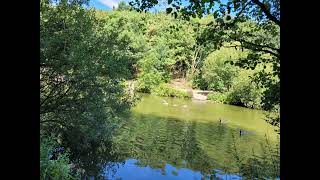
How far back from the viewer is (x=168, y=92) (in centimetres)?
3628

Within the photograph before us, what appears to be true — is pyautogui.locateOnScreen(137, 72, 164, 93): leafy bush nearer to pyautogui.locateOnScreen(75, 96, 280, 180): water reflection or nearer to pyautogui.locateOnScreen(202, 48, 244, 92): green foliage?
pyautogui.locateOnScreen(202, 48, 244, 92): green foliage

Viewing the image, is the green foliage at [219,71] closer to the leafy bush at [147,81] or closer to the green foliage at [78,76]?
the leafy bush at [147,81]

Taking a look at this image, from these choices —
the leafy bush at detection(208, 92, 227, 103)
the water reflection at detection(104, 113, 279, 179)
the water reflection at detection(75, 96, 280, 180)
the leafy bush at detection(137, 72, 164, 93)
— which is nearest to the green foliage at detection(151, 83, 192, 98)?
the leafy bush at detection(137, 72, 164, 93)

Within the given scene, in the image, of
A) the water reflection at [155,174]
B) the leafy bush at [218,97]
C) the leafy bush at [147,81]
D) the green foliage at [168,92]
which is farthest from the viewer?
the leafy bush at [147,81]

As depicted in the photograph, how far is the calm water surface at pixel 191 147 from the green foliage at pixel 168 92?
10118 millimetres

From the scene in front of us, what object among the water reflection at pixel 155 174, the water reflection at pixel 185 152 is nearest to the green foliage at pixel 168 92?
the water reflection at pixel 185 152

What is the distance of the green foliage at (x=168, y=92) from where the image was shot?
35.3 metres

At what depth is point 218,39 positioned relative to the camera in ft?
17.6

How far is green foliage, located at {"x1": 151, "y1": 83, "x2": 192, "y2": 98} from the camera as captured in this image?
35.3m

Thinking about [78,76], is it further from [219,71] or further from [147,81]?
[219,71]
